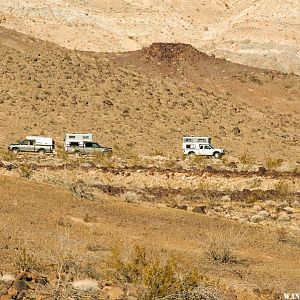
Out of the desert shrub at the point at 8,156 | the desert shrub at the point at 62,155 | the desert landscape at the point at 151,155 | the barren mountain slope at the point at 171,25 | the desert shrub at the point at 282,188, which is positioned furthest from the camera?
the barren mountain slope at the point at 171,25

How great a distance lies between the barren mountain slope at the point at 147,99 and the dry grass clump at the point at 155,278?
123 feet

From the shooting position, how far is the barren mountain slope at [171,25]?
90.9 m

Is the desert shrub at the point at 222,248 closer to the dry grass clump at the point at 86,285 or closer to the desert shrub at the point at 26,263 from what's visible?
the dry grass clump at the point at 86,285

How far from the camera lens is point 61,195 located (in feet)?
74.9

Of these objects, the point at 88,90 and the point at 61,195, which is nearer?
the point at 61,195

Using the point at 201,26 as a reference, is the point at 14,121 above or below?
below

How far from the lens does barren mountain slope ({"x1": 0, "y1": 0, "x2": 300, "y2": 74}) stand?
9088cm

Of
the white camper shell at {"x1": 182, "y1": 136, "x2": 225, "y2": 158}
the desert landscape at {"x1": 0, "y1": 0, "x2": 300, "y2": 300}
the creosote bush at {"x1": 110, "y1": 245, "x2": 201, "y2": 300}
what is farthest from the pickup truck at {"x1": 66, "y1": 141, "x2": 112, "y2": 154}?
the creosote bush at {"x1": 110, "y1": 245, "x2": 201, "y2": 300}

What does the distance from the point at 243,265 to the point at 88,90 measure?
2040 inches

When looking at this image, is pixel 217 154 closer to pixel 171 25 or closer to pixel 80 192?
pixel 80 192

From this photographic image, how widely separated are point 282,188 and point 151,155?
1509 centimetres

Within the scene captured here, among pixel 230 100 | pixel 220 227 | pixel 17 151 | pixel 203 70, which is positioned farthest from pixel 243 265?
pixel 203 70

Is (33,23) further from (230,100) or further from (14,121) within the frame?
(14,121)

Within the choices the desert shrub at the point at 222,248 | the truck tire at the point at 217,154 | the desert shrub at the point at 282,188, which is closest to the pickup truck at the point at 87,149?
the truck tire at the point at 217,154
